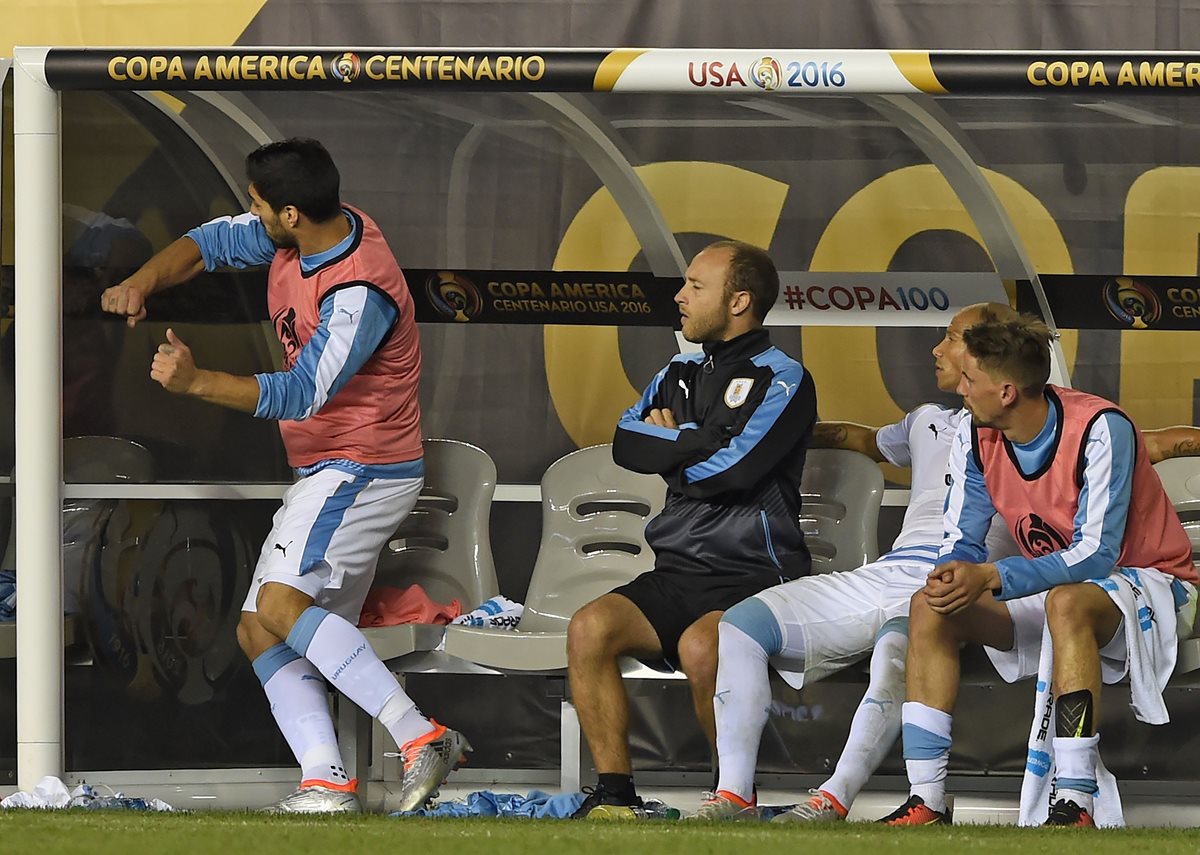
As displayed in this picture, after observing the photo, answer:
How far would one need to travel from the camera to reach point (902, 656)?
14.9 ft

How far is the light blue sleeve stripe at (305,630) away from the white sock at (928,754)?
4.70 feet

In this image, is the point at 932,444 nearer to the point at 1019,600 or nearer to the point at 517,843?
the point at 1019,600

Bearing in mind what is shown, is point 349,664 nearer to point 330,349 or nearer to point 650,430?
point 330,349

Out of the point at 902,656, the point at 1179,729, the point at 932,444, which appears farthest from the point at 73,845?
the point at 1179,729

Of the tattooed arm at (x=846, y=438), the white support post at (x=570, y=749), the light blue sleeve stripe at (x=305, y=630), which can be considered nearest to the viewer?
the light blue sleeve stripe at (x=305, y=630)

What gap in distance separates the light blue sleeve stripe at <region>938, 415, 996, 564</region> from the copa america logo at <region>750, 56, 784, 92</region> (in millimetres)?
982

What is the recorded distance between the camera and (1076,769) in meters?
4.07

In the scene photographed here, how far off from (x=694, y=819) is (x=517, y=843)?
0.65 metres

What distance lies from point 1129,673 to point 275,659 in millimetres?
2062

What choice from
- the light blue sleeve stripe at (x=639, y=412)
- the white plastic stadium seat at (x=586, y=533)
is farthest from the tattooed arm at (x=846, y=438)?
the light blue sleeve stripe at (x=639, y=412)

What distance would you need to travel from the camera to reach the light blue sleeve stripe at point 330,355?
4.54 meters

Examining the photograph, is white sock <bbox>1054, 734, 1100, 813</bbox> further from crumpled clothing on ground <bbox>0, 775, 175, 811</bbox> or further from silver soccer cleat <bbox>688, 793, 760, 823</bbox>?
crumpled clothing on ground <bbox>0, 775, 175, 811</bbox>

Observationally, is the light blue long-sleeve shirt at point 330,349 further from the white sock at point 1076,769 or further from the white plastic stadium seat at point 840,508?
the white sock at point 1076,769

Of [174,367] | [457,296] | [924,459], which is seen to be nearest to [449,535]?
[457,296]
